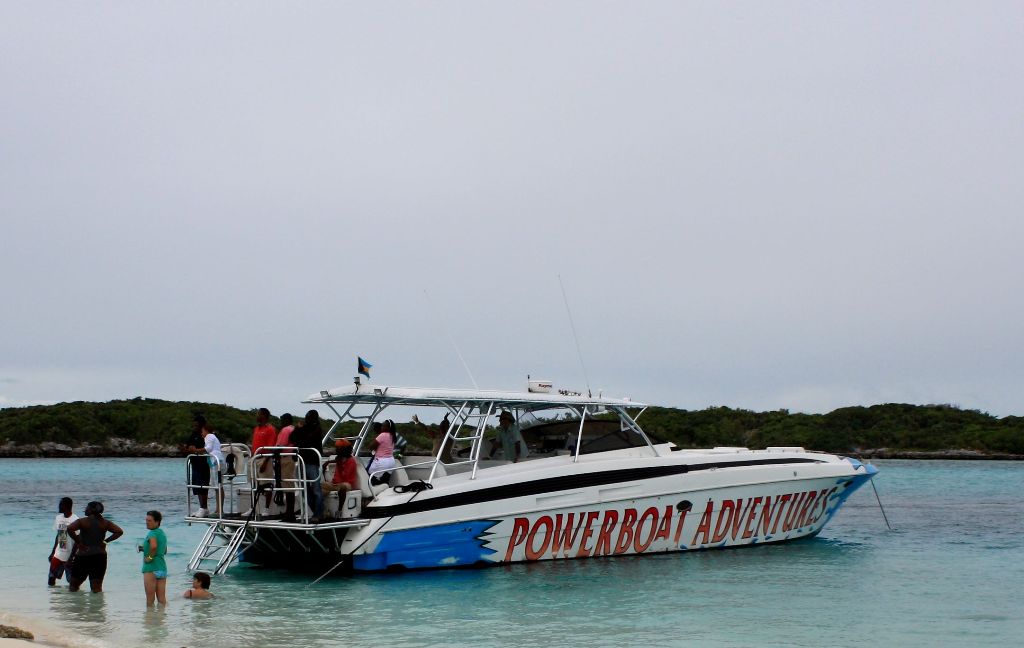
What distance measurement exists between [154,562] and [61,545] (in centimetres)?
229

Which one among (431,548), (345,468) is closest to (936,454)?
(431,548)

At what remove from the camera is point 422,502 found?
1377 cm

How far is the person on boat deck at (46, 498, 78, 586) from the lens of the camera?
1312 centimetres

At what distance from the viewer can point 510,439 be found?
622 inches

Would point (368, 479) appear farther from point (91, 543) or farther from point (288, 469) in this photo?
point (91, 543)

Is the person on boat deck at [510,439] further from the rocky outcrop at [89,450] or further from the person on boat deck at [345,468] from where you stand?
the rocky outcrop at [89,450]

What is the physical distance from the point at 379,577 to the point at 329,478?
156 cm

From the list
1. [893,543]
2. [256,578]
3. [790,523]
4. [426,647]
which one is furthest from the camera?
[893,543]

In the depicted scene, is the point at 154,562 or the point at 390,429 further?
the point at 390,429

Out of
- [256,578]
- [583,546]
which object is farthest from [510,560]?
[256,578]

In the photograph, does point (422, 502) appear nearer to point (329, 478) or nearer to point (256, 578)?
point (329, 478)

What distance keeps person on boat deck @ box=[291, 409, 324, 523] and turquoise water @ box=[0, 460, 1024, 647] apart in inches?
41.7

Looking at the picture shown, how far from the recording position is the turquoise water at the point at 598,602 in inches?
433

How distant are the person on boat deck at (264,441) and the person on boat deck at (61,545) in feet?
7.59
